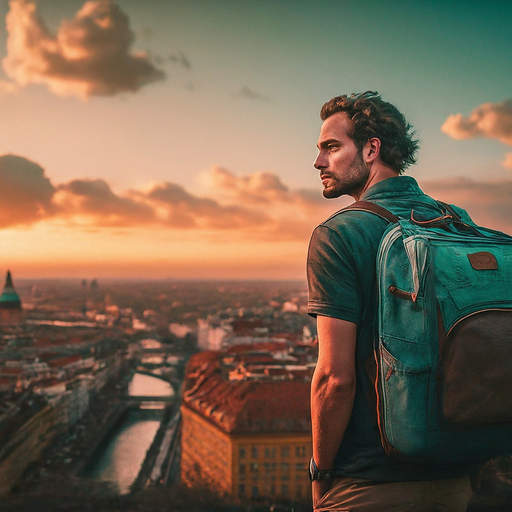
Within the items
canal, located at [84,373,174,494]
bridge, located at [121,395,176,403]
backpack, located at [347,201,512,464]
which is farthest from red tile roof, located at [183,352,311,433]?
backpack, located at [347,201,512,464]

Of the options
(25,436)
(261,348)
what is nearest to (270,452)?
(25,436)

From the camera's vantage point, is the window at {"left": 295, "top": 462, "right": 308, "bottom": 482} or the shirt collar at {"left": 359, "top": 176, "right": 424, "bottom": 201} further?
the window at {"left": 295, "top": 462, "right": 308, "bottom": 482}

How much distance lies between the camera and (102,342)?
31891mm

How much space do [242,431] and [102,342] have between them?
815 inches

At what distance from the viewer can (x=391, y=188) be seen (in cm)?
73

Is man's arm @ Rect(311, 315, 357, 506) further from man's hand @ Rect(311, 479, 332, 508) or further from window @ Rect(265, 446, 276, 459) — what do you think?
window @ Rect(265, 446, 276, 459)

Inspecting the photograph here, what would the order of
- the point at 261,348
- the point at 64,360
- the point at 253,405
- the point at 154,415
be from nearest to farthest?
the point at 253,405
the point at 154,415
the point at 261,348
the point at 64,360

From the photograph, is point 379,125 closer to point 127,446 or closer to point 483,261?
point 483,261

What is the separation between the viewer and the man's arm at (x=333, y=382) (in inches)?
25.1

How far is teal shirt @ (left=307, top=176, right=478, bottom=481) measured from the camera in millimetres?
642

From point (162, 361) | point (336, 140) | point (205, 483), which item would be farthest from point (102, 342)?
point (336, 140)

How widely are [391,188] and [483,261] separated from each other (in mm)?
162

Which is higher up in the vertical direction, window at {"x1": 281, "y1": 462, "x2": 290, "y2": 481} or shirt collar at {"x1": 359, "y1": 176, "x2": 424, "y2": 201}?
shirt collar at {"x1": 359, "y1": 176, "x2": 424, "y2": 201}

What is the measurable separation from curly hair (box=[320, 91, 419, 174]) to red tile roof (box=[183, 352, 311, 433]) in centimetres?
1165
